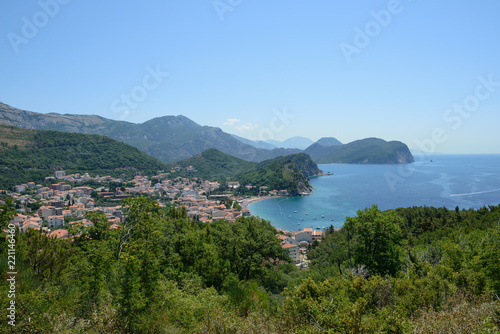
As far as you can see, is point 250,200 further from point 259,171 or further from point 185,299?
point 185,299

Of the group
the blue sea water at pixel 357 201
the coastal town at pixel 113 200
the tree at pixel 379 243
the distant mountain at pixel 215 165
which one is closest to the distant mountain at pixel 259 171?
the distant mountain at pixel 215 165

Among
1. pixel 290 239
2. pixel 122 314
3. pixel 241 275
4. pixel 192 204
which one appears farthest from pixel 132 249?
pixel 192 204

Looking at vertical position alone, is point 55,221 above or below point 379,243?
below

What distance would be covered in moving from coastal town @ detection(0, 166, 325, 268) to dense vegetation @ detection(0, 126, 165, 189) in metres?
4.28

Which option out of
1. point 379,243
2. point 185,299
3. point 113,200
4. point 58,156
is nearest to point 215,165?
point 58,156

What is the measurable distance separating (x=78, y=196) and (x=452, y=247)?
69.6 meters

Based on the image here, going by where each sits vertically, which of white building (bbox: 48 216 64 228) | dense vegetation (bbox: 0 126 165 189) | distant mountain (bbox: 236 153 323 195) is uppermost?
dense vegetation (bbox: 0 126 165 189)

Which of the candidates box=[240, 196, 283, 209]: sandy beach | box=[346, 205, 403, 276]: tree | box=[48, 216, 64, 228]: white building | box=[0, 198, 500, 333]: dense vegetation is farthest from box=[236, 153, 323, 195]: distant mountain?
box=[0, 198, 500, 333]: dense vegetation

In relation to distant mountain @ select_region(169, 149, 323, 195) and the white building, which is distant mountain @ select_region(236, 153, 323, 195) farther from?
the white building

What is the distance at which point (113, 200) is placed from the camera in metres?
61.3

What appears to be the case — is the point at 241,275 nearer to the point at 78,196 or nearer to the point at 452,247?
the point at 452,247

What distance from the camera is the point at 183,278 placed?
827cm

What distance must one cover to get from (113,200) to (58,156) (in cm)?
3591

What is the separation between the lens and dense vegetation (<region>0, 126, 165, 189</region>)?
66.2 meters
